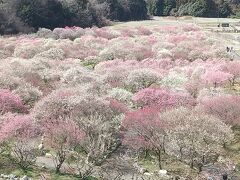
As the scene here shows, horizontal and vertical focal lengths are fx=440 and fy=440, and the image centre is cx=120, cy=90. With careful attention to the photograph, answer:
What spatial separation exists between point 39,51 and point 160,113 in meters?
37.7

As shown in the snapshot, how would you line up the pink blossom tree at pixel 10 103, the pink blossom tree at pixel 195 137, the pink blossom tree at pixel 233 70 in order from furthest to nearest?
the pink blossom tree at pixel 233 70 → the pink blossom tree at pixel 10 103 → the pink blossom tree at pixel 195 137

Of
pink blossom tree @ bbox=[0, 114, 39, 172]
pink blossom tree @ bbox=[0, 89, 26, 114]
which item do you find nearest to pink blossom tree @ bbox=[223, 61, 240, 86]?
pink blossom tree @ bbox=[0, 89, 26, 114]

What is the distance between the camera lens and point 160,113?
32.2 metres

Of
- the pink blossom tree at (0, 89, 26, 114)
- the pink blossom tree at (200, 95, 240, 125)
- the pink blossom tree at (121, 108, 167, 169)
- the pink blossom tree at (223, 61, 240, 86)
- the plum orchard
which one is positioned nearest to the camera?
the plum orchard

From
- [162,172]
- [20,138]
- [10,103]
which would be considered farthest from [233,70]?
[20,138]

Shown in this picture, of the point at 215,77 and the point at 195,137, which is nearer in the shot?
the point at 195,137

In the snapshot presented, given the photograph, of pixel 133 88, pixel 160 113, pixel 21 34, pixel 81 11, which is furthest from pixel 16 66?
pixel 81 11

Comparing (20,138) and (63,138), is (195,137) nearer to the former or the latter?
(63,138)

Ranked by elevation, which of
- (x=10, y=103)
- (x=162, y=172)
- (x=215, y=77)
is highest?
(x=10, y=103)

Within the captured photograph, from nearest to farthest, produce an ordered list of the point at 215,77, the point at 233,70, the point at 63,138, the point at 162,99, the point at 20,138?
the point at 63,138 < the point at 20,138 < the point at 162,99 < the point at 215,77 < the point at 233,70

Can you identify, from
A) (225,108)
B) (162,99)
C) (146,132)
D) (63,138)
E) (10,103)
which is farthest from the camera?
(162,99)

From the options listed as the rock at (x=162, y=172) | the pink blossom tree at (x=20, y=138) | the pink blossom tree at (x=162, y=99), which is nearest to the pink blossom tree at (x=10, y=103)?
the pink blossom tree at (x=20, y=138)

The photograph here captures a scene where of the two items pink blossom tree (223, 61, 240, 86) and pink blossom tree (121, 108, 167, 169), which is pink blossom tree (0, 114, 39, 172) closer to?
pink blossom tree (121, 108, 167, 169)

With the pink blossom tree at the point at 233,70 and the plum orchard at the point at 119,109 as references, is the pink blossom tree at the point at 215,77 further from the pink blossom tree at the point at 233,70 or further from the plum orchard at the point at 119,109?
the pink blossom tree at the point at 233,70
